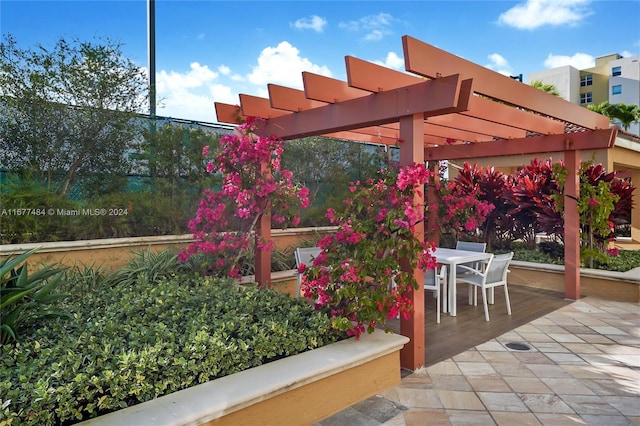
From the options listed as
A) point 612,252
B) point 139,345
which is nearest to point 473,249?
point 612,252

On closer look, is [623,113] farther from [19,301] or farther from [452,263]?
[19,301]

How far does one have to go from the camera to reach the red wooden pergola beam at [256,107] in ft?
14.6

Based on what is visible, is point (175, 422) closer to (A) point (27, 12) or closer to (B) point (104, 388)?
(B) point (104, 388)

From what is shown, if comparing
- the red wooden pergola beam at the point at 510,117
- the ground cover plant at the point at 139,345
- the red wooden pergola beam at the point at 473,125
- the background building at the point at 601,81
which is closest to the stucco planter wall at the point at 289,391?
the ground cover plant at the point at 139,345

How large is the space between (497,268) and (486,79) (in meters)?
2.29

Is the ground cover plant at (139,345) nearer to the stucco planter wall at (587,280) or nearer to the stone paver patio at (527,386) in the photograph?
the stone paver patio at (527,386)

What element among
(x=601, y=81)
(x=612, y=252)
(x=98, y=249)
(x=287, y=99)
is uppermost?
(x=601, y=81)

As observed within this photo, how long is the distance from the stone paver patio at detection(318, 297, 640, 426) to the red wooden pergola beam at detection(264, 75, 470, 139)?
208cm

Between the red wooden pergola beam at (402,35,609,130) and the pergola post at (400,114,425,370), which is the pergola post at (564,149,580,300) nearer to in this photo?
the red wooden pergola beam at (402,35,609,130)

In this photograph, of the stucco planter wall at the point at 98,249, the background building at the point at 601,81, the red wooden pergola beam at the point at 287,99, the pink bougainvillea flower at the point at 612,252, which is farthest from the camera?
the background building at the point at 601,81

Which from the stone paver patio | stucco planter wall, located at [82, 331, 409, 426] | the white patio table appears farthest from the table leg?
stucco planter wall, located at [82, 331, 409, 426]

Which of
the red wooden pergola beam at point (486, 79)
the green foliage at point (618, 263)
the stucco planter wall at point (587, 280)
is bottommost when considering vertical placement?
the stucco planter wall at point (587, 280)

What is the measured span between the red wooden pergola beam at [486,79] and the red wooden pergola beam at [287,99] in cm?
132

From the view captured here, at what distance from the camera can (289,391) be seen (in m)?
2.35
